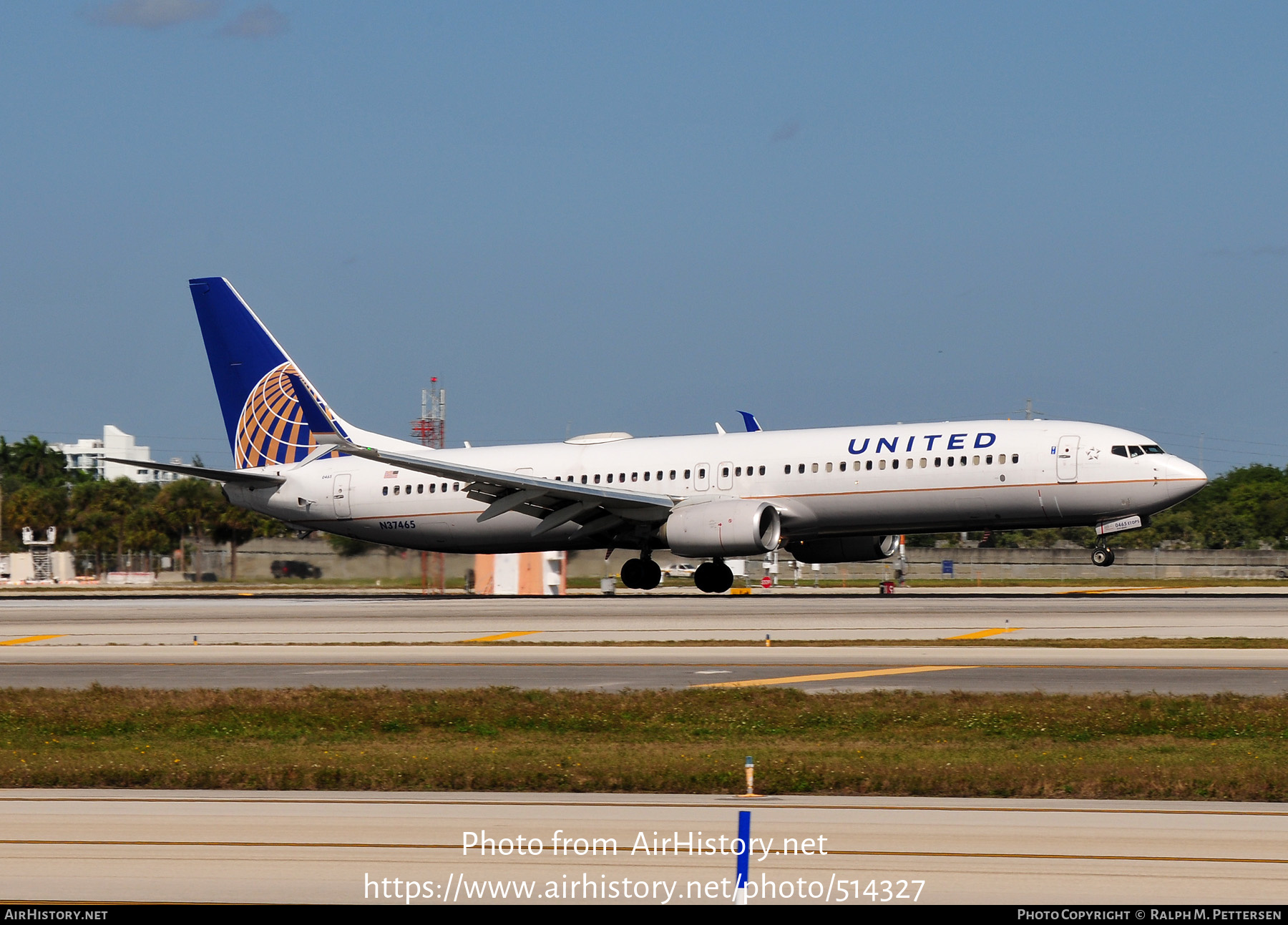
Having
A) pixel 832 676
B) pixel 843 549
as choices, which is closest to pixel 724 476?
pixel 843 549

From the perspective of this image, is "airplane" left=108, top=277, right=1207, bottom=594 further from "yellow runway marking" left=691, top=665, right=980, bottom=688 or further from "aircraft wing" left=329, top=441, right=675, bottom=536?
"yellow runway marking" left=691, top=665, right=980, bottom=688

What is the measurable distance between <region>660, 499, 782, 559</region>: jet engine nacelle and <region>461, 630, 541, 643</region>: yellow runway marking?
10.2m

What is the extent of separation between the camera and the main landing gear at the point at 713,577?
44.3 metres

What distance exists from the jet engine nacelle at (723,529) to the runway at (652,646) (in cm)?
144

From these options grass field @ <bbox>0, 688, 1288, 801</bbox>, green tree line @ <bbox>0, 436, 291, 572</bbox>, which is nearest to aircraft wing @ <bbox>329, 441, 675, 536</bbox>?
green tree line @ <bbox>0, 436, 291, 572</bbox>

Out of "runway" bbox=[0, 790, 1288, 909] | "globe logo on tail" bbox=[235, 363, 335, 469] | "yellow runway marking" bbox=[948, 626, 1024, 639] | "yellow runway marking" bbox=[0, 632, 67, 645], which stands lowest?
"runway" bbox=[0, 790, 1288, 909]

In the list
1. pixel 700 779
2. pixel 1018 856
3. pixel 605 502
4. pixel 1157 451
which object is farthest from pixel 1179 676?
pixel 605 502

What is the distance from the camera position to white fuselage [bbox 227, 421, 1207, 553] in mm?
38281

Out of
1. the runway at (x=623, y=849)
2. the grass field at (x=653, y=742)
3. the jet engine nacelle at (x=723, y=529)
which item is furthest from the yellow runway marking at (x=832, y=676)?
the jet engine nacelle at (x=723, y=529)

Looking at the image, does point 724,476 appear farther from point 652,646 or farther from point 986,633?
point 652,646

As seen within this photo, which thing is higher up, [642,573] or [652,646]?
[642,573]

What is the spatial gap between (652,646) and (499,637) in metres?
3.81

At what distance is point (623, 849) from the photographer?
10.2m

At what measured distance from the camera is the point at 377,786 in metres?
13.3
